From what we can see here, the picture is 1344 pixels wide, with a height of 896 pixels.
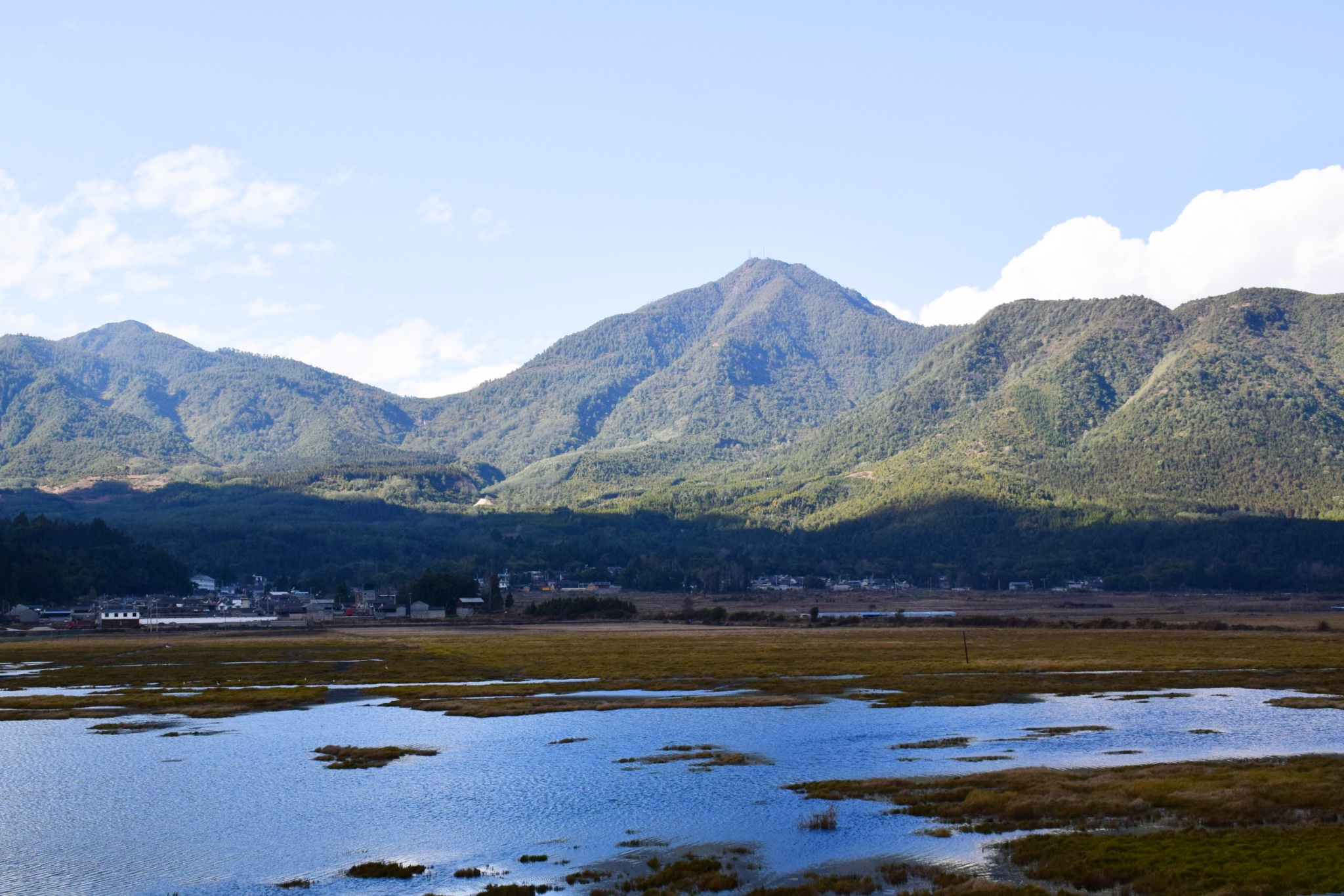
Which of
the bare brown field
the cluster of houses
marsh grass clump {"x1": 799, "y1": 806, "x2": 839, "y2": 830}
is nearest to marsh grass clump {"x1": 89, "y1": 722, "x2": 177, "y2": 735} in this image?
the bare brown field

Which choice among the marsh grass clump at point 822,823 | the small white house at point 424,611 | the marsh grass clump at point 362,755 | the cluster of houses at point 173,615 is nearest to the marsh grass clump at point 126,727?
the marsh grass clump at point 362,755

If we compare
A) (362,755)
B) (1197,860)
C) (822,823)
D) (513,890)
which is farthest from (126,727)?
(1197,860)

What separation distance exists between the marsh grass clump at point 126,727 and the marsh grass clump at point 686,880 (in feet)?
126

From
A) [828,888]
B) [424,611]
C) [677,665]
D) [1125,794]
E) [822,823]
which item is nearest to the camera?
[828,888]

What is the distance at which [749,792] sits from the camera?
44688 millimetres

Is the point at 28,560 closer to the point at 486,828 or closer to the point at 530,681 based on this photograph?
the point at 530,681

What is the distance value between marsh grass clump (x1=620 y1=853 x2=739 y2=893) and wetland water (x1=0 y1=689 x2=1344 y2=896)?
1.40 metres

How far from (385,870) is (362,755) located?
18.8 meters

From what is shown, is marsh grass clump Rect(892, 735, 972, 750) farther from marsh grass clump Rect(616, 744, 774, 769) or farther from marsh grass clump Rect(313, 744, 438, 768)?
marsh grass clump Rect(313, 744, 438, 768)

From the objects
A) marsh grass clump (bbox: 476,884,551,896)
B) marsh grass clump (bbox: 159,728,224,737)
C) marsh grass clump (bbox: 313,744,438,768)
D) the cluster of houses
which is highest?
the cluster of houses

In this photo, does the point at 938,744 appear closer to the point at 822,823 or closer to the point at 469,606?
the point at 822,823

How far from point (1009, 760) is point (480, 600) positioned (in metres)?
157

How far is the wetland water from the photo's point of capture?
36.2 meters

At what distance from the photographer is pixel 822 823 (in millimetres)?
38844
